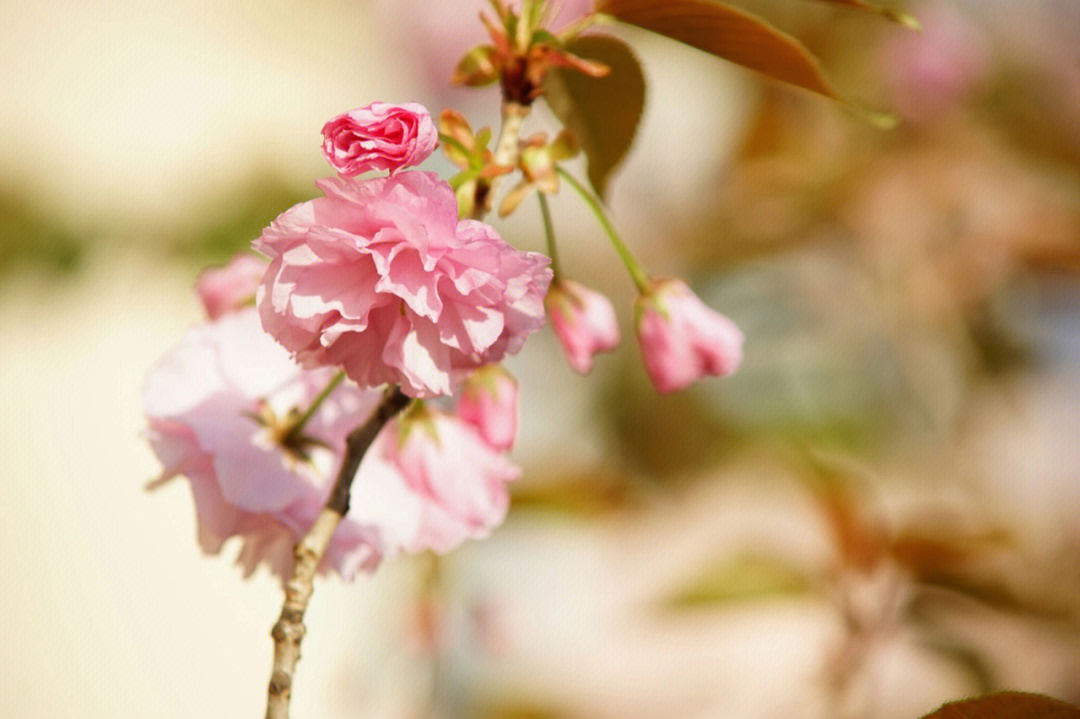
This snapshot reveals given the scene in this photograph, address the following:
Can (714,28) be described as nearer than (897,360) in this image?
Yes

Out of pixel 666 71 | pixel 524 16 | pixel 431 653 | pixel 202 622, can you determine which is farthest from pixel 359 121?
pixel 666 71

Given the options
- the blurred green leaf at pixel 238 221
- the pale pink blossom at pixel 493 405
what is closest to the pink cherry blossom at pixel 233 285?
the pale pink blossom at pixel 493 405

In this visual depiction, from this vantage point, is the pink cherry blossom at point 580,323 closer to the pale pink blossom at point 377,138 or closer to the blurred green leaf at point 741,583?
the pale pink blossom at point 377,138

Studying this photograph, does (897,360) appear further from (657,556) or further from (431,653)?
(431,653)

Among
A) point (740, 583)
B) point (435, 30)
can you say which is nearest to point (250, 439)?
point (740, 583)

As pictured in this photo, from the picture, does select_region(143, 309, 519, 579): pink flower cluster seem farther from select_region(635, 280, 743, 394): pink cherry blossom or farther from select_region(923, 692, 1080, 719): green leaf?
select_region(923, 692, 1080, 719): green leaf

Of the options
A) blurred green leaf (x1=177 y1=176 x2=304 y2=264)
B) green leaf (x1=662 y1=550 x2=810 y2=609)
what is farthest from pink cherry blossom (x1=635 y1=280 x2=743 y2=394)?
blurred green leaf (x1=177 y1=176 x2=304 y2=264)
